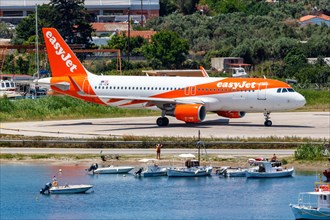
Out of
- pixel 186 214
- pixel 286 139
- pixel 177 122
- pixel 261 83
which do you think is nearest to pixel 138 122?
pixel 177 122

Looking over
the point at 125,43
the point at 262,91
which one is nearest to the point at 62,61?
the point at 262,91

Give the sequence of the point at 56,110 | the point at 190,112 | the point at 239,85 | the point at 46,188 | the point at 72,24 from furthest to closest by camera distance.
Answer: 1. the point at 72,24
2. the point at 56,110
3. the point at 239,85
4. the point at 190,112
5. the point at 46,188

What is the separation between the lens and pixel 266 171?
80562mm

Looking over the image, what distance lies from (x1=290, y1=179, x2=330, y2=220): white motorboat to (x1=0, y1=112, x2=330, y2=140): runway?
2537cm

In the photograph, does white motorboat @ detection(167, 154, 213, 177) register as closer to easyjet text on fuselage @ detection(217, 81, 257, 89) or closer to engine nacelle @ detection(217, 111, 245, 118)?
easyjet text on fuselage @ detection(217, 81, 257, 89)

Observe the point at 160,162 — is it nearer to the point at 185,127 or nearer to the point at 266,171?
the point at 266,171

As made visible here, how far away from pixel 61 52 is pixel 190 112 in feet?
48.5

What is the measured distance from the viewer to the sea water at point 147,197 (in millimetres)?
69188

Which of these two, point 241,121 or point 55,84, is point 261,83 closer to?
point 241,121

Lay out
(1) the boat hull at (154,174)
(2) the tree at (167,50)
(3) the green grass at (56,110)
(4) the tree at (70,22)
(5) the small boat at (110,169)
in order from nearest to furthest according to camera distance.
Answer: (1) the boat hull at (154,174), (5) the small boat at (110,169), (3) the green grass at (56,110), (2) the tree at (167,50), (4) the tree at (70,22)

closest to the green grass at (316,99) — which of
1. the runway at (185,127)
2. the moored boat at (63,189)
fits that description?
the runway at (185,127)

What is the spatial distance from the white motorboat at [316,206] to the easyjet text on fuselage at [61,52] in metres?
42.2

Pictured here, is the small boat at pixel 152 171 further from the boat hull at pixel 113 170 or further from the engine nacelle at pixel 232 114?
the engine nacelle at pixel 232 114

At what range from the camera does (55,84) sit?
108 m
